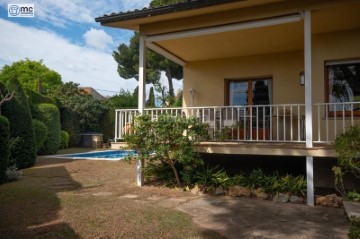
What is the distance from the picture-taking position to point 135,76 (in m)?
26.5

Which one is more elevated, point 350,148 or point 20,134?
point 20,134

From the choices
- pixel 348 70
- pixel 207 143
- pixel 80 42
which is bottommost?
pixel 207 143

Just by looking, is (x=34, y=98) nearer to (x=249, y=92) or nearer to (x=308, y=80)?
(x=249, y=92)

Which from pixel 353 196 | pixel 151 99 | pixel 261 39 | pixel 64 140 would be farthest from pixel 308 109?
pixel 151 99

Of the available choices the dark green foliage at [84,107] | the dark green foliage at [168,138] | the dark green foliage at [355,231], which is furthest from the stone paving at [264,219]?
the dark green foliage at [84,107]

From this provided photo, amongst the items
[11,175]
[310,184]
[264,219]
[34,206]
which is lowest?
[264,219]

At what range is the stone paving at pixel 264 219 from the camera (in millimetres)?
4523

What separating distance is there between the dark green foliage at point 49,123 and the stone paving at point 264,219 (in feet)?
36.5

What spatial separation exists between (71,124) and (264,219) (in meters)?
16.6

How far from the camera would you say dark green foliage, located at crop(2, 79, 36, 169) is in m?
10.2

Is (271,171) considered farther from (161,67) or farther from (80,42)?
(80,42)

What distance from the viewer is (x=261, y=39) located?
8.43m

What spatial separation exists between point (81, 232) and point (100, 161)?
836cm

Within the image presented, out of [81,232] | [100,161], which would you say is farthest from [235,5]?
[100,161]
